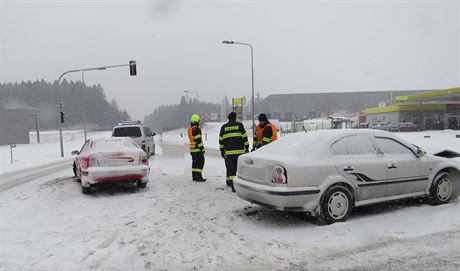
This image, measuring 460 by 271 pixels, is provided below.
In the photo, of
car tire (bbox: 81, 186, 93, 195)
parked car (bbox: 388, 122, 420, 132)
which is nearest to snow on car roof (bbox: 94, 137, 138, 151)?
car tire (bbox: 81, 186, 93, 195)

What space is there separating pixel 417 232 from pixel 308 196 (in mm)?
1583

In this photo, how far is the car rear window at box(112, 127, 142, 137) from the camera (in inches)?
681

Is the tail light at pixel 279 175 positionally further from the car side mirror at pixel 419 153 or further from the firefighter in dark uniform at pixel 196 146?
the firefighter in dark uniform at pixel 196 146

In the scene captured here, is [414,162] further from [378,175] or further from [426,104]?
[426,104]

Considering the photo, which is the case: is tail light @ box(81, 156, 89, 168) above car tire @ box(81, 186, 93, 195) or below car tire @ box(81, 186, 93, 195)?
above

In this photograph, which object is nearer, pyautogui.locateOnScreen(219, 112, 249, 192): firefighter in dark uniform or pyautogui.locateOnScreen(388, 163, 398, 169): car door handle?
pyautogui.locateOnScreen(388, 163, 398, 169): car door handle

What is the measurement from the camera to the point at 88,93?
4973 inches

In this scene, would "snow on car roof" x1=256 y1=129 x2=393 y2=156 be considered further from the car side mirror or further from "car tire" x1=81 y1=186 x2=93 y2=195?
"car tire" x1=81 y1=186 x2=93 y2=195

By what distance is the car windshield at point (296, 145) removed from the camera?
19.7 feet

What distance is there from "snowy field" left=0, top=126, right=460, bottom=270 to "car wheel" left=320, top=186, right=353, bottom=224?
124 mm

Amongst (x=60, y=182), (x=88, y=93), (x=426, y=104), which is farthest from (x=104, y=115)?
(x=60, y=182)

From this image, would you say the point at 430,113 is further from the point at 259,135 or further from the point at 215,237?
the point at 215,237

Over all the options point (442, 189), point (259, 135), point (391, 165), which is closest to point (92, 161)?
point (259, 135)

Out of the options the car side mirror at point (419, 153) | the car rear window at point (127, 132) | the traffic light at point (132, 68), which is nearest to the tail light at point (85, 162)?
the car side mirror at point (419, 153)
